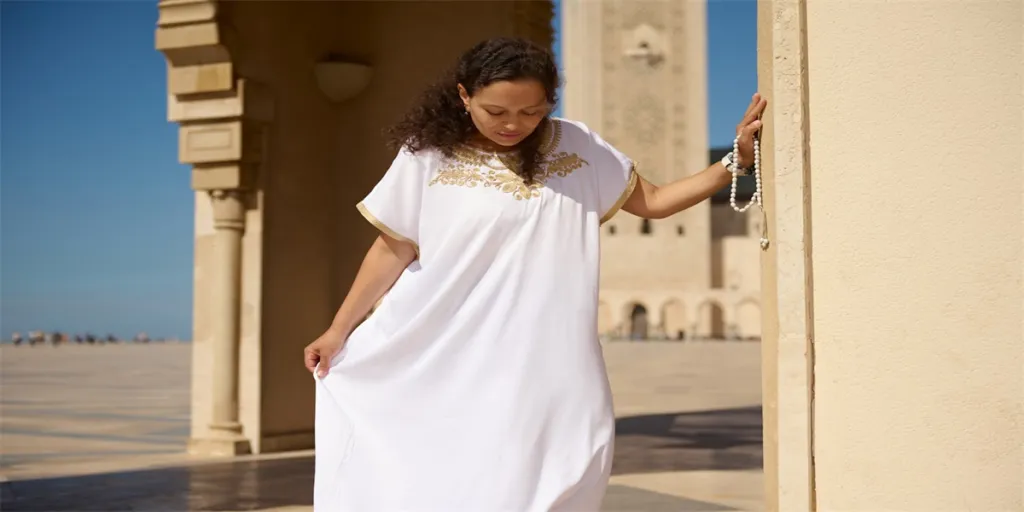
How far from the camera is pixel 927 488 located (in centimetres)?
271

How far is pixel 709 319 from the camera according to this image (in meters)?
60.0

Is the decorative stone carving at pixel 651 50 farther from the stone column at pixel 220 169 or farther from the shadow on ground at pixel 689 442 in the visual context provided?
the stone column at pixel 220 169

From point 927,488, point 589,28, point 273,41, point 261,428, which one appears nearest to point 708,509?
point 927,488

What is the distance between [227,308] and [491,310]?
5727mm

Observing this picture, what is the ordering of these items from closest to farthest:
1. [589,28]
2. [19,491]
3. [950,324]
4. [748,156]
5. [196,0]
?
[950,324], [748,156], [19,491], [196,0], [589,28]

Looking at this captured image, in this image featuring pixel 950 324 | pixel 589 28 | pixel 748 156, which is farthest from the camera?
pixel 589 28

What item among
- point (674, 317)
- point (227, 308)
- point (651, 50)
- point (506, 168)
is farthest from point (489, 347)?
point (651, 50)

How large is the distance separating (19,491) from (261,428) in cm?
232

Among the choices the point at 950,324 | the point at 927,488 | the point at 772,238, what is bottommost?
the point at 927,488

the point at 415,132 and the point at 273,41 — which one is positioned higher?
the point at 273,41

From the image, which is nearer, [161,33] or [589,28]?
[161,33]

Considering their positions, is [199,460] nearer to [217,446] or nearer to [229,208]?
[217,446]

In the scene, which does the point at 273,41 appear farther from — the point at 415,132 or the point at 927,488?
the point at 927,488

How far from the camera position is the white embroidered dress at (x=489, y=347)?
2771mm
